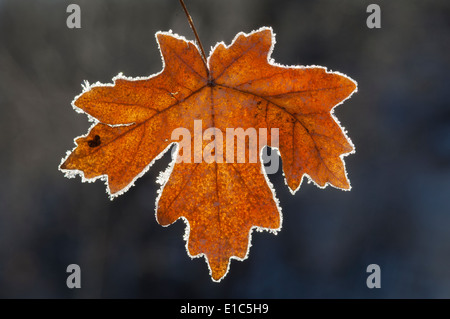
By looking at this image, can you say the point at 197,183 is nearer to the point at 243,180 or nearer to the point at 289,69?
the point at 243,180

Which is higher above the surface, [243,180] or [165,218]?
[243,180]

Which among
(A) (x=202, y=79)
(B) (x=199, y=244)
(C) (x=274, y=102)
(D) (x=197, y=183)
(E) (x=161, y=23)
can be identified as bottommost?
(B) (x=199, y=244)

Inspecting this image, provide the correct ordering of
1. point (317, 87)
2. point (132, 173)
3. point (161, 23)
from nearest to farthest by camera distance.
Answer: point (317, 87)
point (132, 173)
point (161, 23)

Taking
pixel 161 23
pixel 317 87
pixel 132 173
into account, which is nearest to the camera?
pixel 317 87

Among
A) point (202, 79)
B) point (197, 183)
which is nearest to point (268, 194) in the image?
point (197, 183)

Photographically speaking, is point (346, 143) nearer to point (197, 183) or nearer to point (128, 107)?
point (197, 183)

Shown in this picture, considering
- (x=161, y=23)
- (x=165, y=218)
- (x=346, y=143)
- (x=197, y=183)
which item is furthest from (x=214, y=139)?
(x=161, y=23)

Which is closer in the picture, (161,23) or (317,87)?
(317,87)
